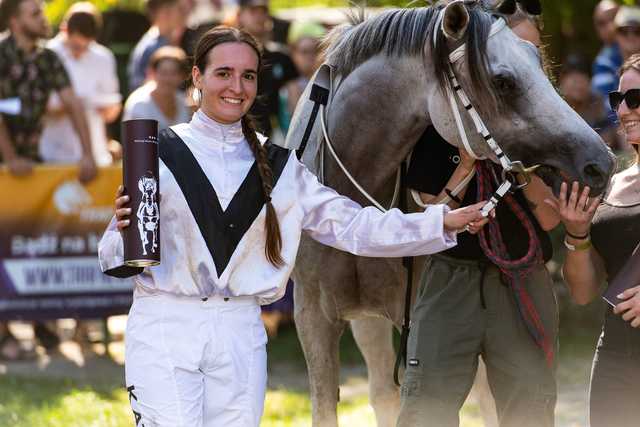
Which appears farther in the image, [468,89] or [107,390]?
[107,390]

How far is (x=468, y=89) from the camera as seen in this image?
13.5ft

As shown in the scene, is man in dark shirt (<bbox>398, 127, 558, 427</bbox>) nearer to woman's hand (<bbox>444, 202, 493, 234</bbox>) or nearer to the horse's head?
the horse's head

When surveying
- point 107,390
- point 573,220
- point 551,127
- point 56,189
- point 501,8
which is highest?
point 501,8

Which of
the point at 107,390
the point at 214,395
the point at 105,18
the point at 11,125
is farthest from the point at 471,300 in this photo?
the point at 105,18

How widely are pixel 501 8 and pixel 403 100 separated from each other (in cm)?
51

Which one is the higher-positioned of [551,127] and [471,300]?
[551,127]

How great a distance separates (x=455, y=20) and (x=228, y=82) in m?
0.82

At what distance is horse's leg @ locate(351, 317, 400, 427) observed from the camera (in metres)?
5.48

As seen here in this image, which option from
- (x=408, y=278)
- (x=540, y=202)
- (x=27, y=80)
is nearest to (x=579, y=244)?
(x=540, y=202)

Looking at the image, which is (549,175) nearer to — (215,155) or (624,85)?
(624,85)

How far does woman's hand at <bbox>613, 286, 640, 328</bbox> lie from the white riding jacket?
0.66 m

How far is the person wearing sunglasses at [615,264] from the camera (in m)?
4.22

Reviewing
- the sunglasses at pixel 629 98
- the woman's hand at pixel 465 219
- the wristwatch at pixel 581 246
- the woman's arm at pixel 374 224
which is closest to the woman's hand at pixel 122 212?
the woman's arm at pixel 374 224

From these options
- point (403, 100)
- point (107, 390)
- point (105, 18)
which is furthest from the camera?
point (105, 18)
